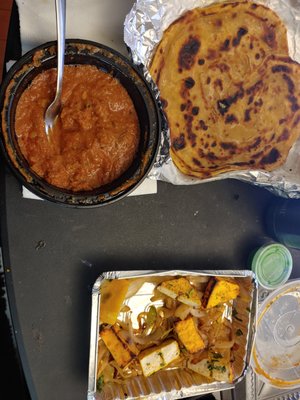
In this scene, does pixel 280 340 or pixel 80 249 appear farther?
pixel 280 340

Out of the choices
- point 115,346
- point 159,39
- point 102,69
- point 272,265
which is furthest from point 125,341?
point 159,39

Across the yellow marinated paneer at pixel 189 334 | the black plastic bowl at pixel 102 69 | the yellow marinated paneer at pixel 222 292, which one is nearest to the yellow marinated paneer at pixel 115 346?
the yellow marinated paneer at pixel 189 334

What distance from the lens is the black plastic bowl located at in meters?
1.34

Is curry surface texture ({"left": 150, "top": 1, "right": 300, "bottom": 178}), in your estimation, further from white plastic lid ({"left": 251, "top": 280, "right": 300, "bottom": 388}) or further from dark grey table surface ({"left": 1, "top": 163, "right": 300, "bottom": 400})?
white plastic lid ({"left": 251, "top": 280, "right": 300, "bottom": 388})

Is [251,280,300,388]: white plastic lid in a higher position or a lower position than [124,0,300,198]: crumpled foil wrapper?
lower

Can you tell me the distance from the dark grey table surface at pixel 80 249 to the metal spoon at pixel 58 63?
282mm

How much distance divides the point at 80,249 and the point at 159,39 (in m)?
0.84

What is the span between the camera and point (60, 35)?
131 cm

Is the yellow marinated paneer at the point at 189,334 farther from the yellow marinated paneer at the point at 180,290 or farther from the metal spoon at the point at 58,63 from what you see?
the metal spoon at the point at 58,63

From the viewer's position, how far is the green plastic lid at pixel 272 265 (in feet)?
6.39

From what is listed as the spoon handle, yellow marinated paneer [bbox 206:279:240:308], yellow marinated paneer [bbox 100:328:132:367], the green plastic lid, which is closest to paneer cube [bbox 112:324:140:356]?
yellow marinated paneer [bbox 100:328:132:367]

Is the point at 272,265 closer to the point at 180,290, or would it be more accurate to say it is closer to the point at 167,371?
the point at 180,290

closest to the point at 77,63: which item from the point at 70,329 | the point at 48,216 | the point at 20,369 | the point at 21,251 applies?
the point at 48,216

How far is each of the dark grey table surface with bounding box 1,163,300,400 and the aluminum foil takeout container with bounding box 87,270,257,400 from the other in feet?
0.34
